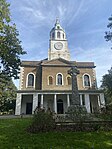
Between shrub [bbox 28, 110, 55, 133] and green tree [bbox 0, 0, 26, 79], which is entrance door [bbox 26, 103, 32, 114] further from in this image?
shrub [bbox 28, 110, 55, 133]

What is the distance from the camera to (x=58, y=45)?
121 ft

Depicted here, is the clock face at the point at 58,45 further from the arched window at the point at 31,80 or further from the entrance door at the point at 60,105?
the entrance door at the point at 60,105

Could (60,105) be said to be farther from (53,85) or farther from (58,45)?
(58,45)

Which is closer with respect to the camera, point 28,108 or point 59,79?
point 28,108

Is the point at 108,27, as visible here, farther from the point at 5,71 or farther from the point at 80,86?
the point at 5,71

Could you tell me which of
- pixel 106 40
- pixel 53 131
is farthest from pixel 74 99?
pixel 106 40

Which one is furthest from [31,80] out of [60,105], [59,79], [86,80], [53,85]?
[86,80]

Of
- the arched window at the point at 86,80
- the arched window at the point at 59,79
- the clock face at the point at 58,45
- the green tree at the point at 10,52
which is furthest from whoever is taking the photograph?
the clock face at the point at 58,45

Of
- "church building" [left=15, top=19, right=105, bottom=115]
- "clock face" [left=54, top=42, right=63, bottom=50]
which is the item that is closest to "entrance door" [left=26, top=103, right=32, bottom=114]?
"church building" [left=15, top=19, right=105, bottom=115]

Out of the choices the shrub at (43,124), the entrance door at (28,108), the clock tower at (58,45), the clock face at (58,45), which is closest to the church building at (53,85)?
the entrance door at (28,108)

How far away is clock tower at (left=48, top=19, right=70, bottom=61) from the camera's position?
35656mm

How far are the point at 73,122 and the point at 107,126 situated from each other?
6.09 ft

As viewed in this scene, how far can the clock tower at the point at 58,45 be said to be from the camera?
3566 cm

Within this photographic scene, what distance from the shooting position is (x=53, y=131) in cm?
754
